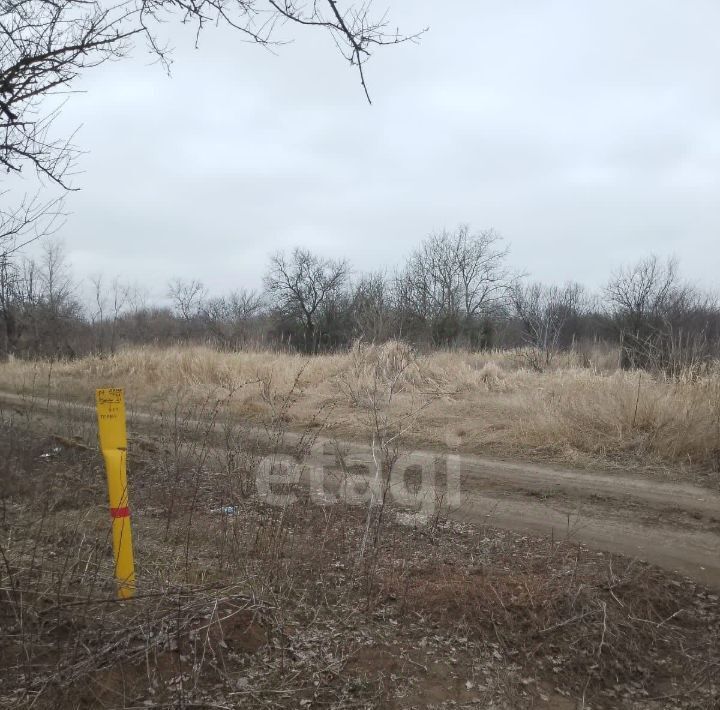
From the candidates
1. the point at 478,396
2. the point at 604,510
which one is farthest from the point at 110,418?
the point at 478,396

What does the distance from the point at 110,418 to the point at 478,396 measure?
8.91 m

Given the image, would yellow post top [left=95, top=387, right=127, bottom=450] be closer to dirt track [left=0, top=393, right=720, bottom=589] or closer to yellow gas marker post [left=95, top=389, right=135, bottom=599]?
yellow gas marker post [left=95, top=389, right=135, bottom=599]

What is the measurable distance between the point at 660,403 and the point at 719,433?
88 centimetres

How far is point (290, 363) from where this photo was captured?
13.9 meters

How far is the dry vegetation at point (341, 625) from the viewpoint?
2469 mm

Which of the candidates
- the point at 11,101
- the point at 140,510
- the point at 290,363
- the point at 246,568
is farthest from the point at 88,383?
the point at 246,568

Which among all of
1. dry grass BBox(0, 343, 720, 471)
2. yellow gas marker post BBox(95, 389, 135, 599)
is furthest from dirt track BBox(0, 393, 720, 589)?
yellow gas marker post BBox(95, 389, 135, 599)

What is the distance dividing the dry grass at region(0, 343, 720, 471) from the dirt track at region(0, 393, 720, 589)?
81 cm

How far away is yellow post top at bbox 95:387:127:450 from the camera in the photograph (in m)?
2.86

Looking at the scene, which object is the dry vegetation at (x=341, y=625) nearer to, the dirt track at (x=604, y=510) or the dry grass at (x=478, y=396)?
the dirt track at (x=604, y=510)

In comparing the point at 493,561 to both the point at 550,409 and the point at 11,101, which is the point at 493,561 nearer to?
the point at 11,101

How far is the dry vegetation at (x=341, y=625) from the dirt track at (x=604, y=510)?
1.36ft

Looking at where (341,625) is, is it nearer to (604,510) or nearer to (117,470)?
(117,470)

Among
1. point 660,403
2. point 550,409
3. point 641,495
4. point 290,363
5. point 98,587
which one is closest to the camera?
point 98,587
